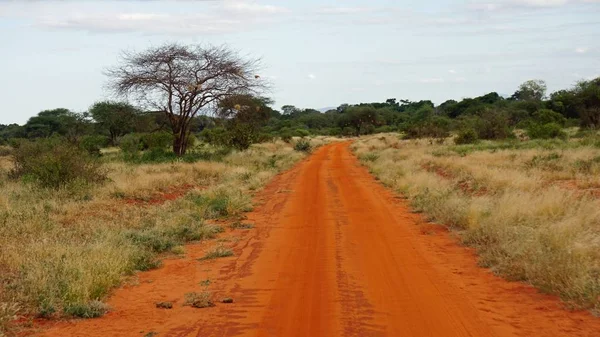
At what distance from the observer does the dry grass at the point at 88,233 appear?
6.62m

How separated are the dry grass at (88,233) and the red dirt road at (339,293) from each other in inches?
14.8

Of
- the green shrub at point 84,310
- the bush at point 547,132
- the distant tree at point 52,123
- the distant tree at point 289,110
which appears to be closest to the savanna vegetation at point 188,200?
the green shrub at point 84,310

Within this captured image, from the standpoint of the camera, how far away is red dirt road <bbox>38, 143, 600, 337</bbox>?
5855mm

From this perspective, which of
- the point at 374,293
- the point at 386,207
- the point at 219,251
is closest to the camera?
the point at 374,293

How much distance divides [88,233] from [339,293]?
541cm

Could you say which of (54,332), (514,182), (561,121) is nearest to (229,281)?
(54,332)

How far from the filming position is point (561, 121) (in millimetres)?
52094

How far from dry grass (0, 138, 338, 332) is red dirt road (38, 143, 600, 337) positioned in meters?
0.38

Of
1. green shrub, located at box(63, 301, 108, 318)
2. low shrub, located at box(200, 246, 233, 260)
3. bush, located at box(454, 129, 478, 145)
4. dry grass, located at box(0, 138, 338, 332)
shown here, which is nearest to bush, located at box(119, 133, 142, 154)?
dry grass, located at box(0, 138, 338, 332)

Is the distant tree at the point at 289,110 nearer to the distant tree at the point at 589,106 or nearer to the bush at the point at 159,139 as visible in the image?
the distant tree at the point at 589,106

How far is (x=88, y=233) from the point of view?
10.4m

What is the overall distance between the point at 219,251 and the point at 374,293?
3.33 metres

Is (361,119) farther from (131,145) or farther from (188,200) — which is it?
(188,200)

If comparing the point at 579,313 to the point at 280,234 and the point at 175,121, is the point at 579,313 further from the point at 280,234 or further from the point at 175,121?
the point at 175,121
